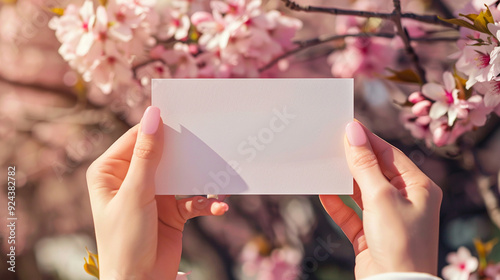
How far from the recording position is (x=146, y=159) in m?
0.54

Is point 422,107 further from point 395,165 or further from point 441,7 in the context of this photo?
point 441,7

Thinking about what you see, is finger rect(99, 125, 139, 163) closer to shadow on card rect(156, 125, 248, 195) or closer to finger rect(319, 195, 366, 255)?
shadow on card rect(156, 125, 248, 195)

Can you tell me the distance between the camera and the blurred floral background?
80 centimetres

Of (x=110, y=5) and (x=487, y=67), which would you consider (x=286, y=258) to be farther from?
(x=110, y=5)

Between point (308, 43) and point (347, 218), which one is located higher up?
point (308, 43)

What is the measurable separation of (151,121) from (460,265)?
91cm

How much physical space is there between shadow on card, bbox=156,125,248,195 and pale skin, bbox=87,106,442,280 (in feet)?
0.08

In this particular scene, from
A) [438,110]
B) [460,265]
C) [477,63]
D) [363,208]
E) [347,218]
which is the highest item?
[477,63]

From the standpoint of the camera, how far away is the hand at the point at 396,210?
514mm

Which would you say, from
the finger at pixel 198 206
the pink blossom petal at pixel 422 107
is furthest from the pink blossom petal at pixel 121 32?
the pink blossom petal at pixel 422 107

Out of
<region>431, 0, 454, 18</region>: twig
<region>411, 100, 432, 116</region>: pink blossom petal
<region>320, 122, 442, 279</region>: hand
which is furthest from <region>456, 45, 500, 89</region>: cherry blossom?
<region>431, 0, 454, 18</region>: twig

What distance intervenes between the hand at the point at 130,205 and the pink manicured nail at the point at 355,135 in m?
0.25

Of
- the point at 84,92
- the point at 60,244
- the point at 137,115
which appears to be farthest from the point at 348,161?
the point at 60,244

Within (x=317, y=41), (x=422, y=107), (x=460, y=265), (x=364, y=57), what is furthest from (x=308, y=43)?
(x=460, y=265)
